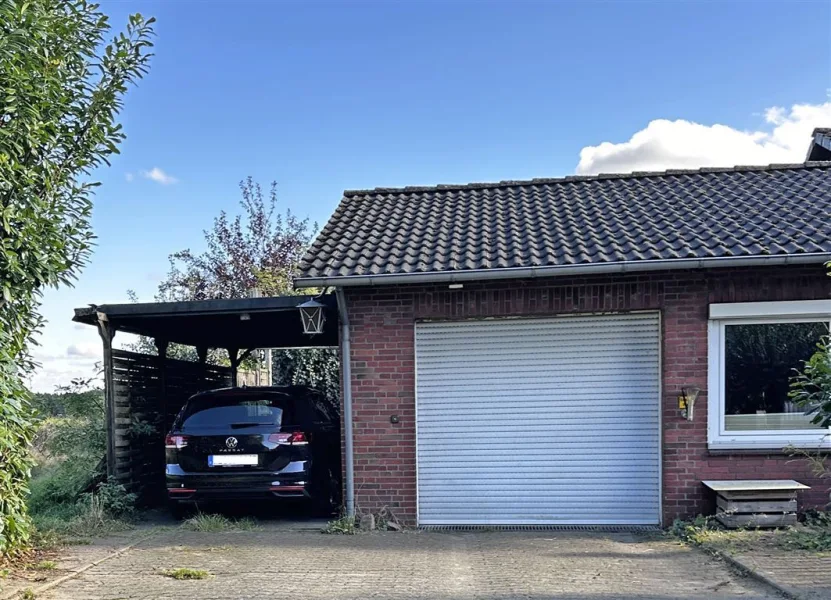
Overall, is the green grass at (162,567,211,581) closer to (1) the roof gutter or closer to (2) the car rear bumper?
(2) the car rear bumper

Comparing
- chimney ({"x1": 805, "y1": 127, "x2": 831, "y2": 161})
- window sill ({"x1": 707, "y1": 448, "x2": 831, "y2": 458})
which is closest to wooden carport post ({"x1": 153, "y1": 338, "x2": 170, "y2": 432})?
window sill ({"x1": 707, "y1": 448, "x2": 831, "y2": 458})

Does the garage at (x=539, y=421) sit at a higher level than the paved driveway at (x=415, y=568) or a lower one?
higher

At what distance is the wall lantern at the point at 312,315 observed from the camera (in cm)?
802

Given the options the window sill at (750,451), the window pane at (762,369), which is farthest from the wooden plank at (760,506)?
the window pane at (762,369)

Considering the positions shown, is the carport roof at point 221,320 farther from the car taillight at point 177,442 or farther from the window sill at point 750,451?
the window sill at point 750,451

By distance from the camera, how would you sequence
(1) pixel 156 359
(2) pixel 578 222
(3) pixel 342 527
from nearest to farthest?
(3) pixel 342 527 < (2) pixel 578 222 < (1) pixel 156 359

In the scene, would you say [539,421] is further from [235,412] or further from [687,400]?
[235,412]

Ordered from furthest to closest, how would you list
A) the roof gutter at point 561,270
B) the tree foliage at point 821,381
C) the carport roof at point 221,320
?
the carport roof at point 221,320
the roof gutter at point 561,270
the tree foliage at point 821,381

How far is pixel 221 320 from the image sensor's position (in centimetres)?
977

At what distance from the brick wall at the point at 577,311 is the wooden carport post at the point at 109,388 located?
3182 millimetres

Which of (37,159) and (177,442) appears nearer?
(37,159)

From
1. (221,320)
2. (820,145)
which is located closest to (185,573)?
(221,320)

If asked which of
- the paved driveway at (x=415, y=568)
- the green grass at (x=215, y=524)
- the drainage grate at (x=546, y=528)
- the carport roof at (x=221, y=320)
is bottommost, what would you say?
the drainage grate at (x=546, y=528)

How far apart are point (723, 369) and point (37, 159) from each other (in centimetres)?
734
